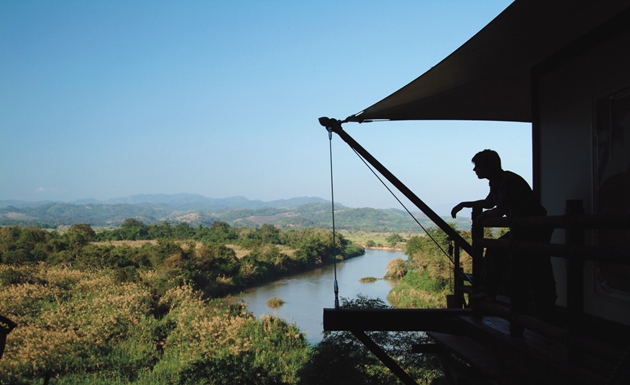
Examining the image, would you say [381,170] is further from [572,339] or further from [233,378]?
[233,378]

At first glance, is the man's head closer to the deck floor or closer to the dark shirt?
the dark shirt

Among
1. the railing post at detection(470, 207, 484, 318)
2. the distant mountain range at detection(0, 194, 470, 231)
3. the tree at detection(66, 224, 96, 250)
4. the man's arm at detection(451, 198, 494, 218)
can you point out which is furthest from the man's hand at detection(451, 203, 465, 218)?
the distant mountain range at detection(0, 194, 470, 231)

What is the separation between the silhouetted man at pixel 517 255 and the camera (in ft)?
6.08

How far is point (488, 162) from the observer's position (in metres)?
2.22

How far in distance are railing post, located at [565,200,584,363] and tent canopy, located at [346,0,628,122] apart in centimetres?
90

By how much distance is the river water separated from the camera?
16.6 metres

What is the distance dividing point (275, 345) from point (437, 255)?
278 inches

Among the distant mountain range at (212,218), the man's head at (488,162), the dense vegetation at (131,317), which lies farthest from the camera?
the distant mountain range at (212,218)

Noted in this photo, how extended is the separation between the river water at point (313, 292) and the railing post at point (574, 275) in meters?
14.0

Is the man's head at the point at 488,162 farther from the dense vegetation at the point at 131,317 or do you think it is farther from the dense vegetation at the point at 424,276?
the dense vegetation at the point at 424,276

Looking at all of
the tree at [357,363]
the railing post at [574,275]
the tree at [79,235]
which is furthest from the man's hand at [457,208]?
the tree at [79,235]

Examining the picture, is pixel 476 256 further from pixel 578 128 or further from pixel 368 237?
pixel 368 237

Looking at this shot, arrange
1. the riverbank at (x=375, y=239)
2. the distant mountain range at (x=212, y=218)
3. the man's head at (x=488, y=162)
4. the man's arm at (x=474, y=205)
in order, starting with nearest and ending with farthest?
the man's head at (x=488, y=162), the man's arm at (x=474, y=205), the riverbank at (x=375, y=239), the distant mountain range at (x=212, y=218)

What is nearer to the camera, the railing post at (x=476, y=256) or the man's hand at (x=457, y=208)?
the railing post at (x=476, y=256)
